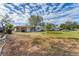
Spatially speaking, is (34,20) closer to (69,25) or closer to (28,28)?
(28,28)

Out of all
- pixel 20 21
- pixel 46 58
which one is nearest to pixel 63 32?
pixel 46 58

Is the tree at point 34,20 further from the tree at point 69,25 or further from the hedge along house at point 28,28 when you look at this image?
the tree at point 69,25

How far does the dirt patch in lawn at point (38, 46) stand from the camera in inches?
47.9

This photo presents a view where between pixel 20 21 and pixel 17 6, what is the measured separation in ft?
0.42

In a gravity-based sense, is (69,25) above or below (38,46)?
above

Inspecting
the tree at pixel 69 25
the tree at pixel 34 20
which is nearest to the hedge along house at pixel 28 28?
the tree at pixel 34 20

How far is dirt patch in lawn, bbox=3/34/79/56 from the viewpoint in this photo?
122 cm

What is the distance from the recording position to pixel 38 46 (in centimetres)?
124

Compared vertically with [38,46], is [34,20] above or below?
above

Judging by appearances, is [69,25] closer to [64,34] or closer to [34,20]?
[64,34]

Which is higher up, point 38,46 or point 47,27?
point 47,27

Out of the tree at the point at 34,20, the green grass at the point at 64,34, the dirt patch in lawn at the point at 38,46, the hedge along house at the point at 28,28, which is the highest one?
the tree at the point at 34,20

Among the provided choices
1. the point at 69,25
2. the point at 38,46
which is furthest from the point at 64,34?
the point at 38,46

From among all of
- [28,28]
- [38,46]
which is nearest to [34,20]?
[28,28]
